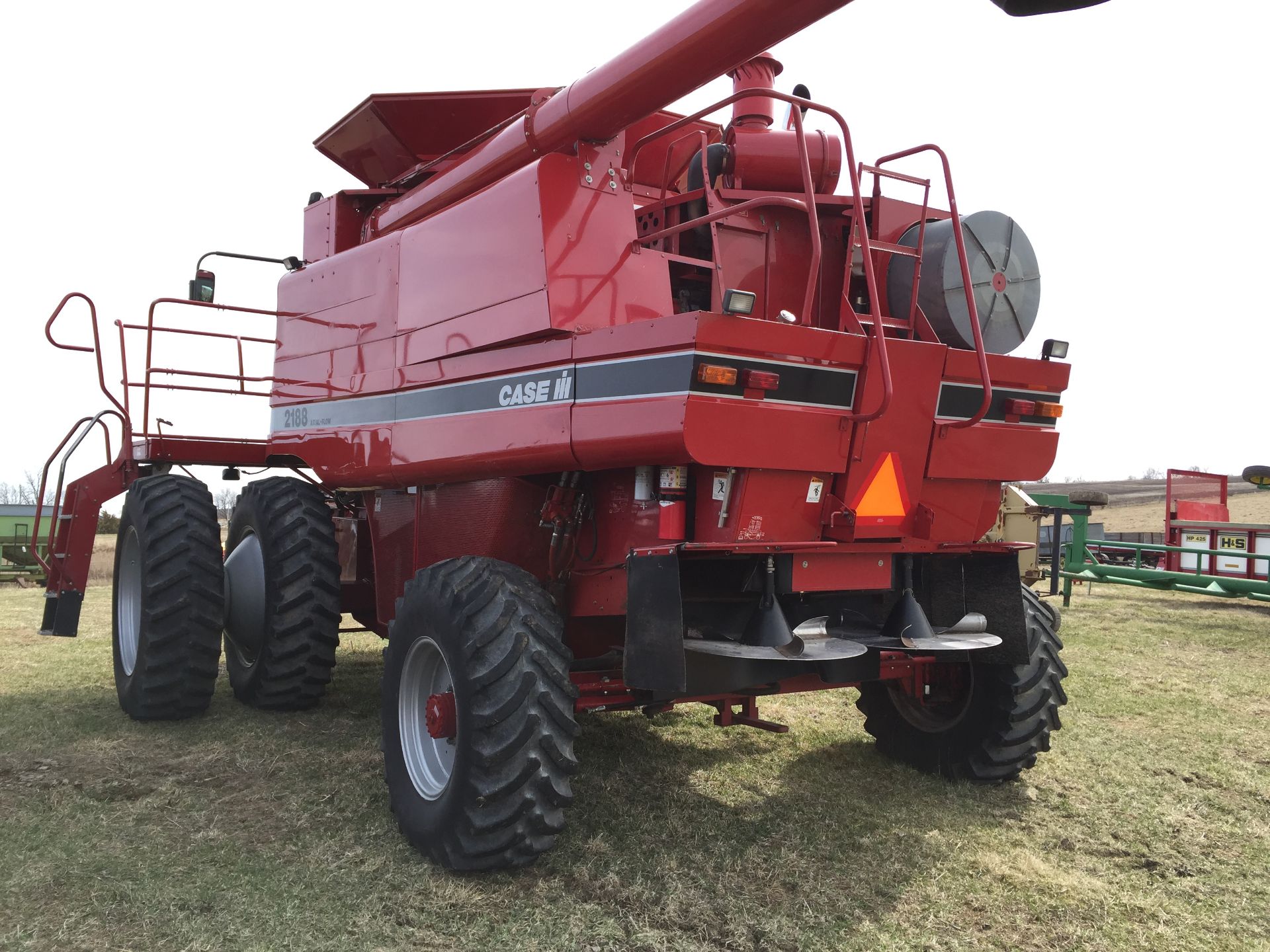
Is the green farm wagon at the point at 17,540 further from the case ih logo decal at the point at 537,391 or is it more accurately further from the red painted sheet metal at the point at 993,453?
the red painted sheet metal at the point at 993,453

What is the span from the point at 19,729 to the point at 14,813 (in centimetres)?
169

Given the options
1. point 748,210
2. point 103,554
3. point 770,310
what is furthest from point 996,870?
point 103,554

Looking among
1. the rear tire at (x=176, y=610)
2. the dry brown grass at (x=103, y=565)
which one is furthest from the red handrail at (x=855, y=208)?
the dry brown grass at (x=103, y=565)

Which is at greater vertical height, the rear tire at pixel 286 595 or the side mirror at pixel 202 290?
the side mirror at pixel 202 290

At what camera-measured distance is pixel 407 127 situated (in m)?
5.75

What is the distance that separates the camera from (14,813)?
4141mm

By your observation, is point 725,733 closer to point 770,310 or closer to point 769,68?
point 770,310

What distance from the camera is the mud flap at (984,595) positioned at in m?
4.42

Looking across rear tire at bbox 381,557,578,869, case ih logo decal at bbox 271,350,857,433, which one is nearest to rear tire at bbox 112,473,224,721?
case ih logo decal at bbox 271,350,857,433

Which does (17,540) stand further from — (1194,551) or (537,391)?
(1194,551)

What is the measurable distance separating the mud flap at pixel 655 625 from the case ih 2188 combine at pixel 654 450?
12 millimetres

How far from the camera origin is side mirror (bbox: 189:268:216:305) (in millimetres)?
6316

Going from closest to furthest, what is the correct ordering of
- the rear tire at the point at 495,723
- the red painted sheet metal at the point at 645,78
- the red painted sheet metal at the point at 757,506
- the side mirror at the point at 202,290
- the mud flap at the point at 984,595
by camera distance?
the red painted sheet metal at the point at 645,78
the rear tire at the point at 495,723
the red painted sheet metal at the point at 757,506
the mud flap at the point at 984,595
the side mirror at the point at 202,290

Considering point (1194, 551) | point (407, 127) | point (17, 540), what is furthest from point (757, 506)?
point (17, 540)
